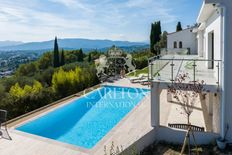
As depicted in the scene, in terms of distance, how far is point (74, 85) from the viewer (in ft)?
65.1

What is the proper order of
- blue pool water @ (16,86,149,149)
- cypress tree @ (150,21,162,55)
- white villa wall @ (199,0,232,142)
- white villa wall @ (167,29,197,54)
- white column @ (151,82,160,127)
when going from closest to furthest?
white villa wall @ (199,0,232,142)
white column @ (151,82,160,127)
blue pool water @ (16,86,149,149)
white villa wall @ (167,29,197,54)
cypress tree @ (150,21,162,55)

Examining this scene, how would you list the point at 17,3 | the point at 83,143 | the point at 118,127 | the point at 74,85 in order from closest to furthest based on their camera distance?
the point at 83,143 → the point at 118,127 → the point at 17,3 → the point at 74,85

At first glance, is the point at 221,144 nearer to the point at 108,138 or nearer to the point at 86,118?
the point at 108,138

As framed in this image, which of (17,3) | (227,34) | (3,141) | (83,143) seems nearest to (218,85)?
(227,34)

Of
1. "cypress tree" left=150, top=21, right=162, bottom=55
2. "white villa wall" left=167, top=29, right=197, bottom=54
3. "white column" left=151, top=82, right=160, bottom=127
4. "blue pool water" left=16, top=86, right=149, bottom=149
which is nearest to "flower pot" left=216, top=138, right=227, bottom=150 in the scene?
"white column" left=151, top=82, right=160, bottom=127

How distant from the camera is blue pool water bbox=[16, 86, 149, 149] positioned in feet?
37.0

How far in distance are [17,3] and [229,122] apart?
1419 centimetres

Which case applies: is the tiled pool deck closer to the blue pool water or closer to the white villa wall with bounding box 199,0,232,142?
the blue pool water

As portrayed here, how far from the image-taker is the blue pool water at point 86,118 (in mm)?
11281

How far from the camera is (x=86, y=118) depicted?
14.2 metres

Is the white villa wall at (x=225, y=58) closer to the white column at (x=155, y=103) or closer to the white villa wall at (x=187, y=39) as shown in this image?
the white column at (x=155, y=103)

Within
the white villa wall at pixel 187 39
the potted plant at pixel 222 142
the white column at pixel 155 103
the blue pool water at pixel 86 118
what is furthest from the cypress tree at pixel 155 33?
the potted plant at pixel 222 142

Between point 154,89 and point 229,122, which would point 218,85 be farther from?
point 154,89

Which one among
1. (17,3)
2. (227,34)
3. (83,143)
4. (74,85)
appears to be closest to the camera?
(227,34)
